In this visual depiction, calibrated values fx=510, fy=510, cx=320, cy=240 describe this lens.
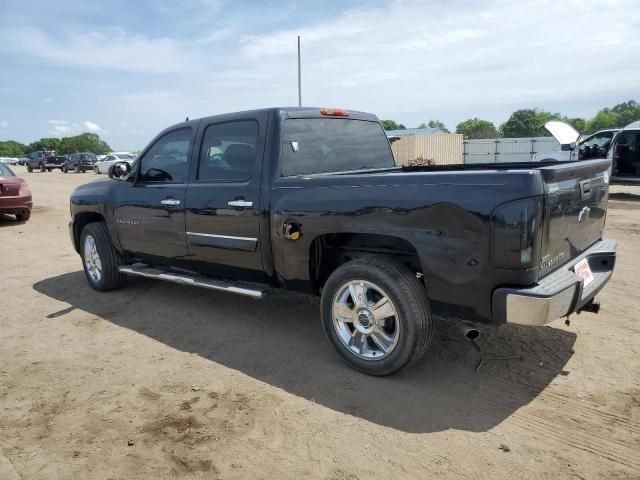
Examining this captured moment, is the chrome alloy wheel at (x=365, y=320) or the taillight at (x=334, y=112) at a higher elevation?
the taillight at (x=334, y=112)

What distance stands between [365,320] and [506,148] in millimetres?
31456

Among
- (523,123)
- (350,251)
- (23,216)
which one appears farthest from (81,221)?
(523,123)

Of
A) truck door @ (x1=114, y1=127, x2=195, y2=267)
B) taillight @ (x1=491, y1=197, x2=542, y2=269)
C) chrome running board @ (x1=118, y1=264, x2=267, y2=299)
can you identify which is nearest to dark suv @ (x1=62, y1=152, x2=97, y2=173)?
truck door @ (x1=114, y1=127, x2=195, y2=267)

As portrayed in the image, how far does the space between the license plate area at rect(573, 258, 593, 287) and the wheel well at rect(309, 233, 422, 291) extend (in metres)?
1.01

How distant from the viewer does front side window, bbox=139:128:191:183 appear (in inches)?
192

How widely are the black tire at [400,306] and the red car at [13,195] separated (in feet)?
34.9

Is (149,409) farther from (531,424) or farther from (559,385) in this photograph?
(559,385)

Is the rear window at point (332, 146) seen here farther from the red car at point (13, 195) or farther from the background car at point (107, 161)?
the background car at point (107, 161)

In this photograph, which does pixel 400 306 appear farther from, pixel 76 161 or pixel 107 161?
pixel 76 161

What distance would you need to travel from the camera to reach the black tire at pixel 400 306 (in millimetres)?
3270

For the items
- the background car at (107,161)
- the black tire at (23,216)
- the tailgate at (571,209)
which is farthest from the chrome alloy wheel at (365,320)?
the background car at (107,161)

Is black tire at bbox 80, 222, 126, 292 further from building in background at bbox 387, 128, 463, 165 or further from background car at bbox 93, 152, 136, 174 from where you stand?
background car at bbox 93, 152, 136, 174

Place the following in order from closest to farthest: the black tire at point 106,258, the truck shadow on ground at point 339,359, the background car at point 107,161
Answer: the truck shadow on ground at point 339,359 → the black tire at point 106,258 → the background car at point 107,161

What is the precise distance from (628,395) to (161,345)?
3486 mm
